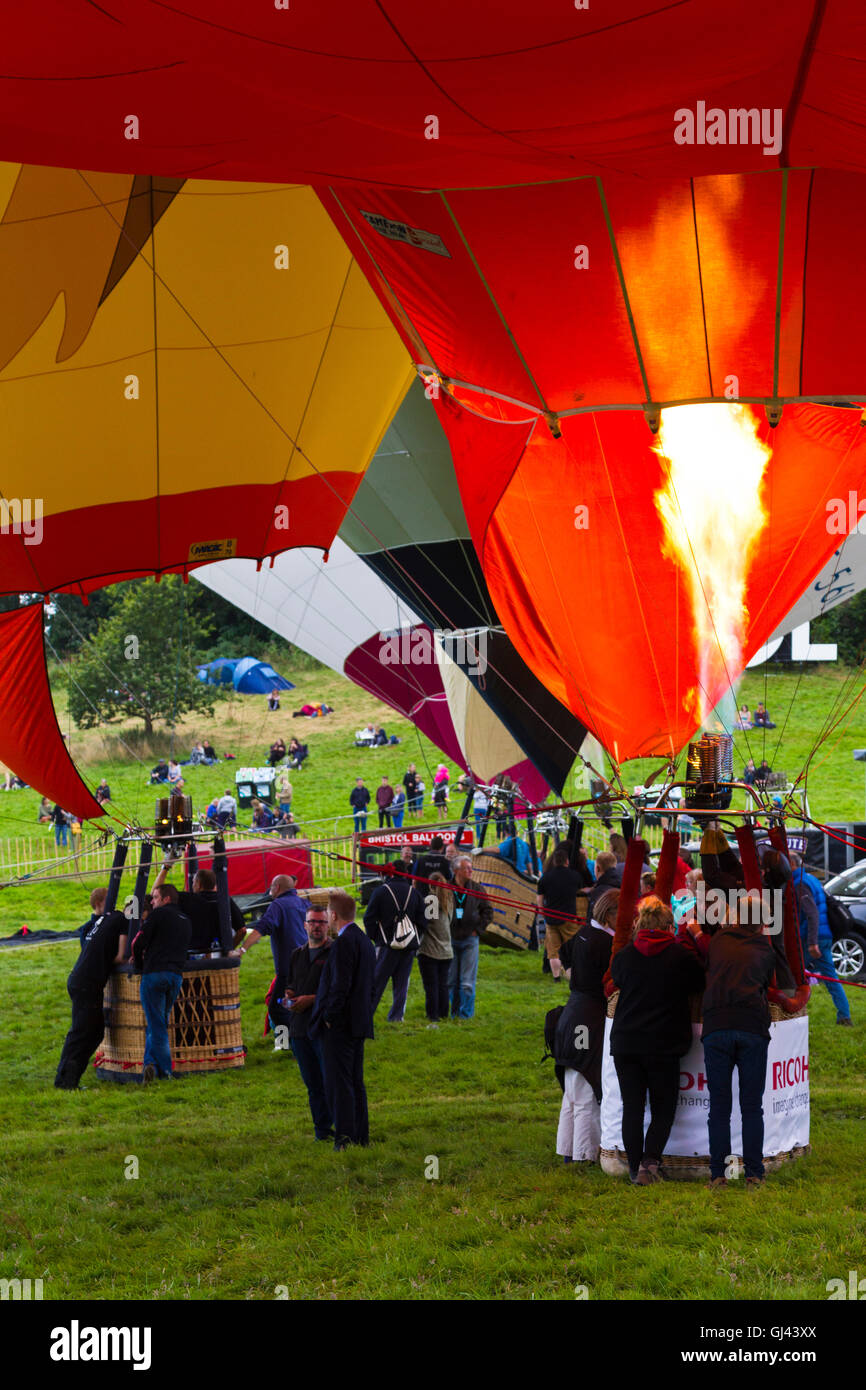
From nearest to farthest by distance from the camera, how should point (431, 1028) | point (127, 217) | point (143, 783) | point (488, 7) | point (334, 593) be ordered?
point (488, 7)
point (127, 217)
point (431, 1028)
point (334, 593)
point (143, 783)

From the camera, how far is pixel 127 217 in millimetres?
9922

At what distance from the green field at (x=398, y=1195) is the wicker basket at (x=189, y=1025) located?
0.22 m

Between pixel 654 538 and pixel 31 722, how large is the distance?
6.61 m

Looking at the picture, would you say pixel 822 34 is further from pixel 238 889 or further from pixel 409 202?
pixel 238 889

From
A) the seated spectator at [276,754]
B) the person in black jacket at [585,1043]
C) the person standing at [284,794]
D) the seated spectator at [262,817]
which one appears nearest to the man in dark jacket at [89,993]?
the person in black jacket at [585,1043]

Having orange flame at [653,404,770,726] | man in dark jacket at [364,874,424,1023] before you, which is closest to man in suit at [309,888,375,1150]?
orange flame at [653,404,770,726]

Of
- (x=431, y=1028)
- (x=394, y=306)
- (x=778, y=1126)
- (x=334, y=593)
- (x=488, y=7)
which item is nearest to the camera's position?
(x=488, y=7)

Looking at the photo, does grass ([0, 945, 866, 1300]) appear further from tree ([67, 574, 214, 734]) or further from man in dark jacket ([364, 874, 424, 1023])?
tree ([67, 574, 214, 734])

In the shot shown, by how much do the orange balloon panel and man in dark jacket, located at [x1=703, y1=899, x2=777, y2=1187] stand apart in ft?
5.40

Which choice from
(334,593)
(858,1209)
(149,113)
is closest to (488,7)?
(149,113)

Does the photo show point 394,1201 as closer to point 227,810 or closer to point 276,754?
point 227,810

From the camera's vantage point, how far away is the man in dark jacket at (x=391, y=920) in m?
10.6

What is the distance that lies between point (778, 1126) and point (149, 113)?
4.91 meters

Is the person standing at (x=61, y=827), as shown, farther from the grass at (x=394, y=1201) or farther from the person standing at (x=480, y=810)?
the grass at (x=394, y=1201)
